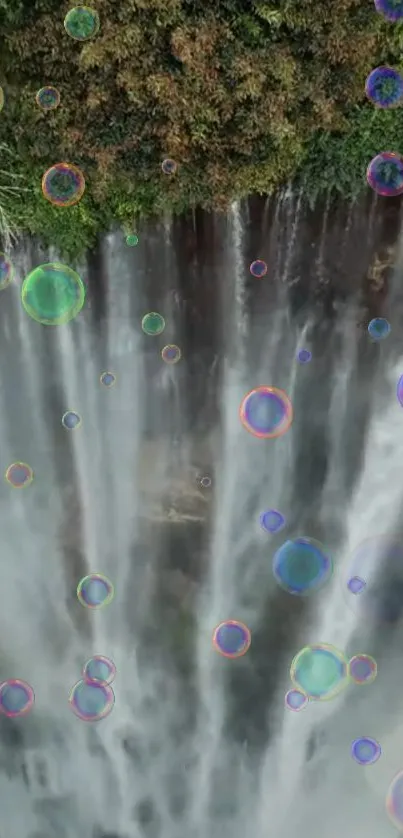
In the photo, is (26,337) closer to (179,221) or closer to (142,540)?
(179,221)

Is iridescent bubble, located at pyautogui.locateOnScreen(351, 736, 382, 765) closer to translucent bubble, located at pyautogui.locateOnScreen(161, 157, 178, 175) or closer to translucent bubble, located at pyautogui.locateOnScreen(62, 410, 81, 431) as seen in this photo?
translucent bubble, located at pyautogui.locateOnScreen(62, 410, 81, 431)

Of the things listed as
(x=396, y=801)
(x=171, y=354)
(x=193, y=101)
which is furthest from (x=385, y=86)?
(x=396, y=801)

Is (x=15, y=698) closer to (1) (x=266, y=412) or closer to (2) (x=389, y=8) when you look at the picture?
(1) (x=266, y=412)

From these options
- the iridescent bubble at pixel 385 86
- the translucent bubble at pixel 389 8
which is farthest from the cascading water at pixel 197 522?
the translucent bubble at pixel 389 8

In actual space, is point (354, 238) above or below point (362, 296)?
above

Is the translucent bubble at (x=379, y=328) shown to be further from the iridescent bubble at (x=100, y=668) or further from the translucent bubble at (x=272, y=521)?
the iridescent bubble at (x=100, y=668)

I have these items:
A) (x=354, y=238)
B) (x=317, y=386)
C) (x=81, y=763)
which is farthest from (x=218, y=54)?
(x=81, y=763)
